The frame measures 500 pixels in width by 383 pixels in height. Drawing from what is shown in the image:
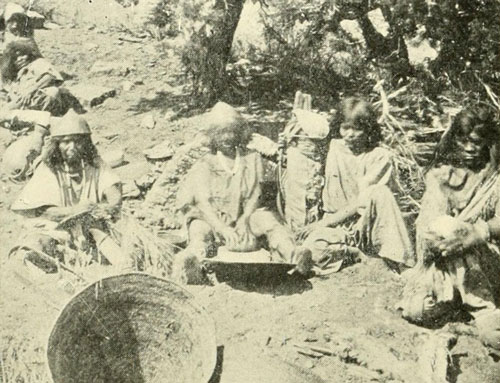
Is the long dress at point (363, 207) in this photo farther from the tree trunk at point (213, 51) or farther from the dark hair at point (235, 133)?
the tree trunk at point (213, 51)

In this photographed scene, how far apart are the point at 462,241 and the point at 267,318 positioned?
47.7 inches

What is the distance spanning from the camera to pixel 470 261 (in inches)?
146

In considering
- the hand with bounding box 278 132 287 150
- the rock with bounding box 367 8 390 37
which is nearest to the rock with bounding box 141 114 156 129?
the hand with bounding box 278 132 287 150

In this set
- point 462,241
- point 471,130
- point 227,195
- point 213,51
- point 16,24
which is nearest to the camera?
point 462,241

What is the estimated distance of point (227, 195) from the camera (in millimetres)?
4180

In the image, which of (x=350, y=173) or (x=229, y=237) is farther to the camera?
(x=350, y=173)

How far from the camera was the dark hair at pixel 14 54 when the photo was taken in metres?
4.46

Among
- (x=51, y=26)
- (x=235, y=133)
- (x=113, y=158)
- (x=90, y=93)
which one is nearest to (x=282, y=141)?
(x=235, y=133)

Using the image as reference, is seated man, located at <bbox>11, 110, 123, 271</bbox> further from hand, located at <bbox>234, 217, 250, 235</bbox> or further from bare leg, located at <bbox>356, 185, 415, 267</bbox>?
bare leg, located at <bbox>356, 185, 415, 267</bbox>

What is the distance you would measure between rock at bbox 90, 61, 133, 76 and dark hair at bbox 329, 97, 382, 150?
1547 mm

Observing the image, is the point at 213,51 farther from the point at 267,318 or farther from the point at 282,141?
the point at 267,318

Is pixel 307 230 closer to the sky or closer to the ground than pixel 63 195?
closer to the ground

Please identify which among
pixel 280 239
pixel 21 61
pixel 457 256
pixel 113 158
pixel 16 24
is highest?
pixel 16 24

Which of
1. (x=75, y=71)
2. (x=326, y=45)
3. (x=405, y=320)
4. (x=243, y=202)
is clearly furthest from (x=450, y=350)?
(x=75, y=71)
